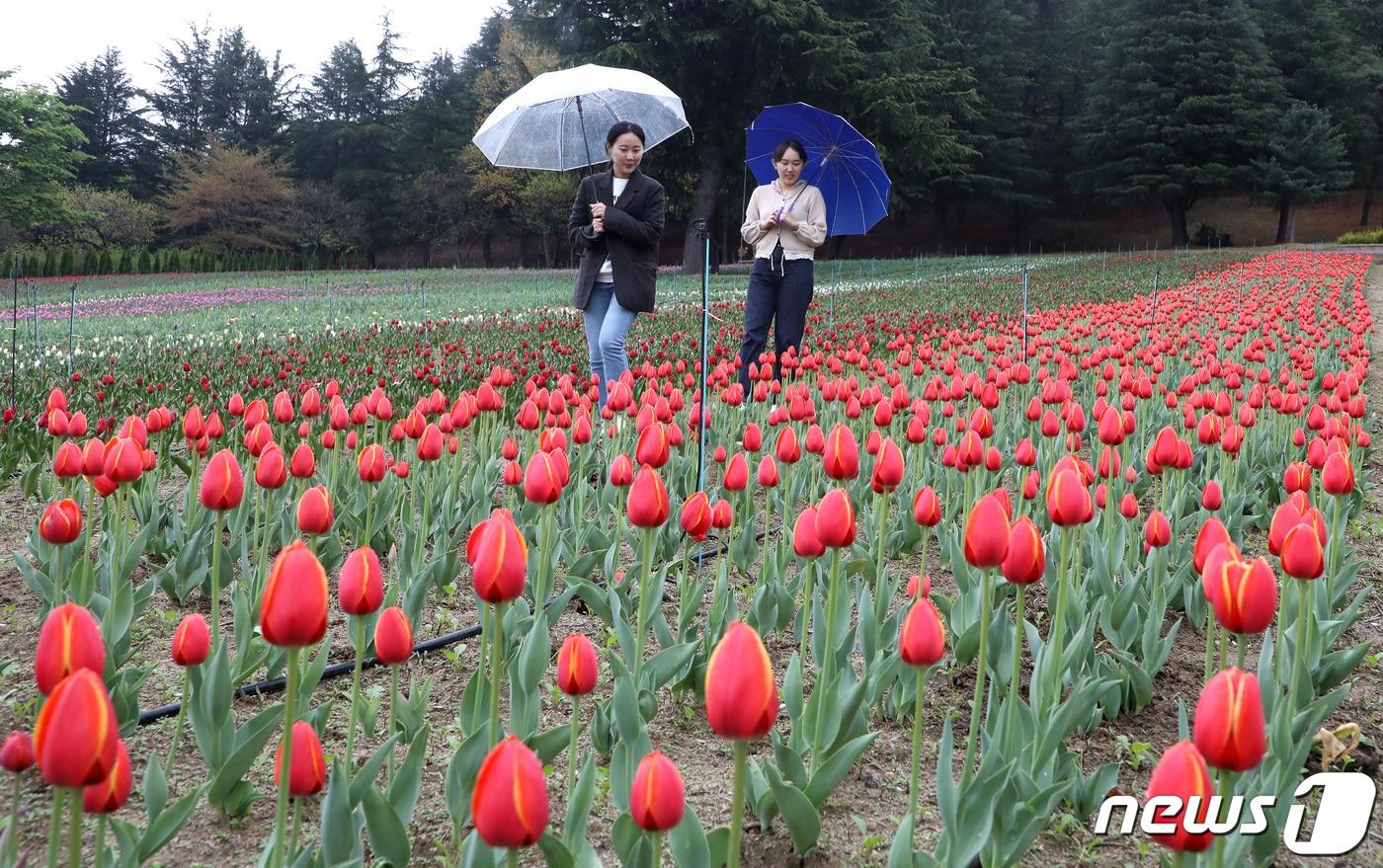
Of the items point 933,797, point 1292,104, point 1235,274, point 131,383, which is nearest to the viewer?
point 933,797

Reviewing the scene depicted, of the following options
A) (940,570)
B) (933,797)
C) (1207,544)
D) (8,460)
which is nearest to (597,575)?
(940,570)

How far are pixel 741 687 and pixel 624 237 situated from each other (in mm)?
5121

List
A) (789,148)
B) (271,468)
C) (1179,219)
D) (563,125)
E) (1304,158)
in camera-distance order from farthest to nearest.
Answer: (1179,219) → (1304,158) → (563,125) → (789,148) → (271,468)

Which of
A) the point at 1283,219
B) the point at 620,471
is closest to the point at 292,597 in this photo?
the point at 620,471

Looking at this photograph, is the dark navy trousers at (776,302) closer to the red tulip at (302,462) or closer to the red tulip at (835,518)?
the red tulip at (302,462)

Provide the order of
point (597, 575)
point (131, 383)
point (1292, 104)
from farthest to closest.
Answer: point (1292, 104), point (131, 383), point (597, 575)

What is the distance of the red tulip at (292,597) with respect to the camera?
141 centimetres

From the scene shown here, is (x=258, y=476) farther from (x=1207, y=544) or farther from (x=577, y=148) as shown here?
(x=577, y=148)

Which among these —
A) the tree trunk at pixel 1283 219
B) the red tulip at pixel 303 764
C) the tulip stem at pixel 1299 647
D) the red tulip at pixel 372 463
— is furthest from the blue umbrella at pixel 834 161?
the tree trunk at pixel 1283 219

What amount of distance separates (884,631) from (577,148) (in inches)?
263

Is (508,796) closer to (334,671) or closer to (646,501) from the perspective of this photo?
(646,501)

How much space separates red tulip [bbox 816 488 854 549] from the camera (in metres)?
2.06

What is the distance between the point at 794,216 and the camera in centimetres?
688

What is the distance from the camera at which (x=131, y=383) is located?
7.75 metres
